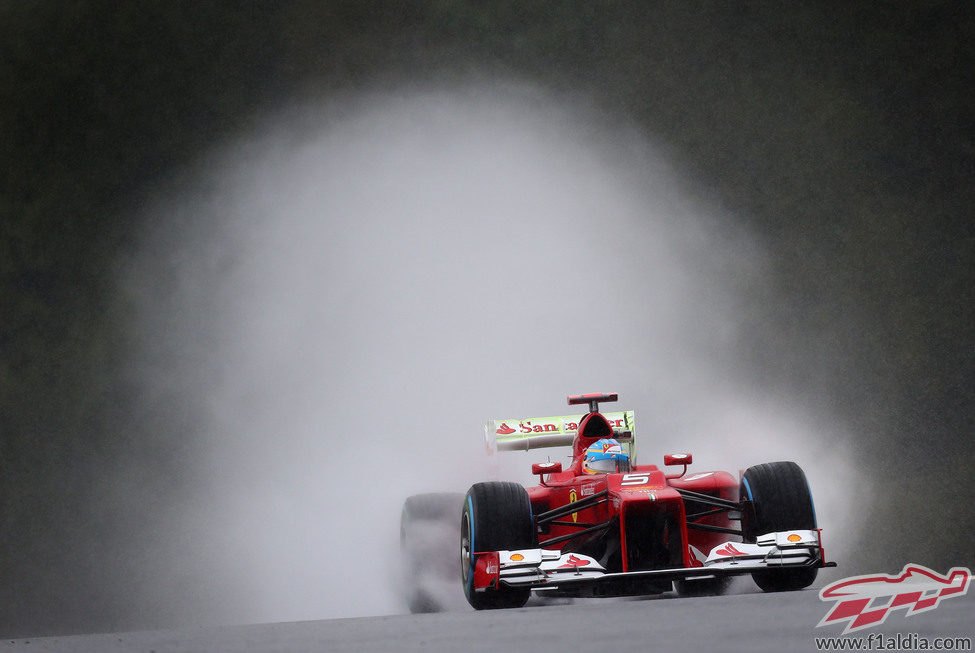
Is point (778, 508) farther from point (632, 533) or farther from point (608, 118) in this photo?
point (608, 118)

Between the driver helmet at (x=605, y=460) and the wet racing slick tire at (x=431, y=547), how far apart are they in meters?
1.47

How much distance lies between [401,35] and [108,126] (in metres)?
3.66

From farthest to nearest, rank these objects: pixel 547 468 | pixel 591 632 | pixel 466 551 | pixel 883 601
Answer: pixel 547 468
pixel 466 551
pixel 883 601
pixel 591 632

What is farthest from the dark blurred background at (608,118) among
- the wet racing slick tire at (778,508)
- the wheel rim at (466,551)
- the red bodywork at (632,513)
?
the wheel rim at (466,551)

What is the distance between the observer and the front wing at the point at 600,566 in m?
6.07

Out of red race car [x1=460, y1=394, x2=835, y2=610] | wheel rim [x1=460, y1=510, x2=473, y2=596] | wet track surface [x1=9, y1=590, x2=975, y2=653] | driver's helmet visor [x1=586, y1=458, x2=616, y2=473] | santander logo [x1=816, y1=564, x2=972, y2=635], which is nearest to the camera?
wet track surface [x1=9, y1=590, x2=975, y2=653]

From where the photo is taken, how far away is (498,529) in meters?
6.43

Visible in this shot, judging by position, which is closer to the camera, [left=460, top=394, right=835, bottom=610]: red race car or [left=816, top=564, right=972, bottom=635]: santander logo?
[left=816, top=564, right=972, bottom=635]: santander logo

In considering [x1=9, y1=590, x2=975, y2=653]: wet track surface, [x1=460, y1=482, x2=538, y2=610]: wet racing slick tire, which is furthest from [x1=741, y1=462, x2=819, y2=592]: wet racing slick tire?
[x1=9, y1=590, x2=975, y2=653]: wet track surface

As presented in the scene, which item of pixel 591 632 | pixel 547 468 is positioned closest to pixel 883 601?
pixel 591 632

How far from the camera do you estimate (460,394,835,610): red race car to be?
6258mm

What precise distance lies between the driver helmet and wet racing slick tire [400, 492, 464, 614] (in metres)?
1.47

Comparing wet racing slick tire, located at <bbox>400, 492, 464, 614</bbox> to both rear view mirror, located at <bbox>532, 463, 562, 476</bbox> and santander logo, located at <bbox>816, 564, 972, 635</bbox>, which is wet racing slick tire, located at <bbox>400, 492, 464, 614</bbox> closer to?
rear view mirror, located at <bbox>532, 463, 562, 476</bbox>

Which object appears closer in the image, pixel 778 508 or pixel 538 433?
pixel 778 508
